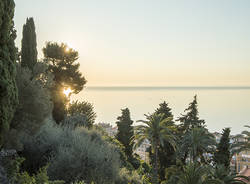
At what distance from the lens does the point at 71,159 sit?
7.44 m

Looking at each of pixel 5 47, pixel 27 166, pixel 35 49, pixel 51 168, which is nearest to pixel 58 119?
pixel 35 49

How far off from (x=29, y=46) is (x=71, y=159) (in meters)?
7.18

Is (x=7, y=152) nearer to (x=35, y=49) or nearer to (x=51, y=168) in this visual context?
(x=51, y=168)

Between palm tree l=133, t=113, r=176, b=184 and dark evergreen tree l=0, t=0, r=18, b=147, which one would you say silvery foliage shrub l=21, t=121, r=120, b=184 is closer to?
dark evergreen tree l=0, t=0, r=18, b=147

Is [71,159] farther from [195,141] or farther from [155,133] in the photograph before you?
[195,141]

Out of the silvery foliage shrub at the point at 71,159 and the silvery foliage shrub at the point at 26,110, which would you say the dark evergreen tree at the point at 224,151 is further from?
the silvery foliage shrub at the point at 26,110

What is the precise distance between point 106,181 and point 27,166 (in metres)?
3.46

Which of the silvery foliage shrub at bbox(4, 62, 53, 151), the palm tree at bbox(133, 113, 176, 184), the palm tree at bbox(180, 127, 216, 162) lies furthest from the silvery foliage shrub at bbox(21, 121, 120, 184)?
the palm tree at bbox(180, 127, 216, 162)

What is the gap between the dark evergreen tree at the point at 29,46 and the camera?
11.1m

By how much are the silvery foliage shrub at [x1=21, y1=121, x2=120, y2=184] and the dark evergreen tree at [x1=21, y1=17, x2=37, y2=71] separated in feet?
13.6

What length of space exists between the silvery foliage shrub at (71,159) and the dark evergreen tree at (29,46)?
4155 mm

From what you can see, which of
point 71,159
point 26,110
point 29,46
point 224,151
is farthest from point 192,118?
point 26,110

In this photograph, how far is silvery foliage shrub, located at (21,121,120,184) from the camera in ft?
24.0

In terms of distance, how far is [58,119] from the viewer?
15.6 m
